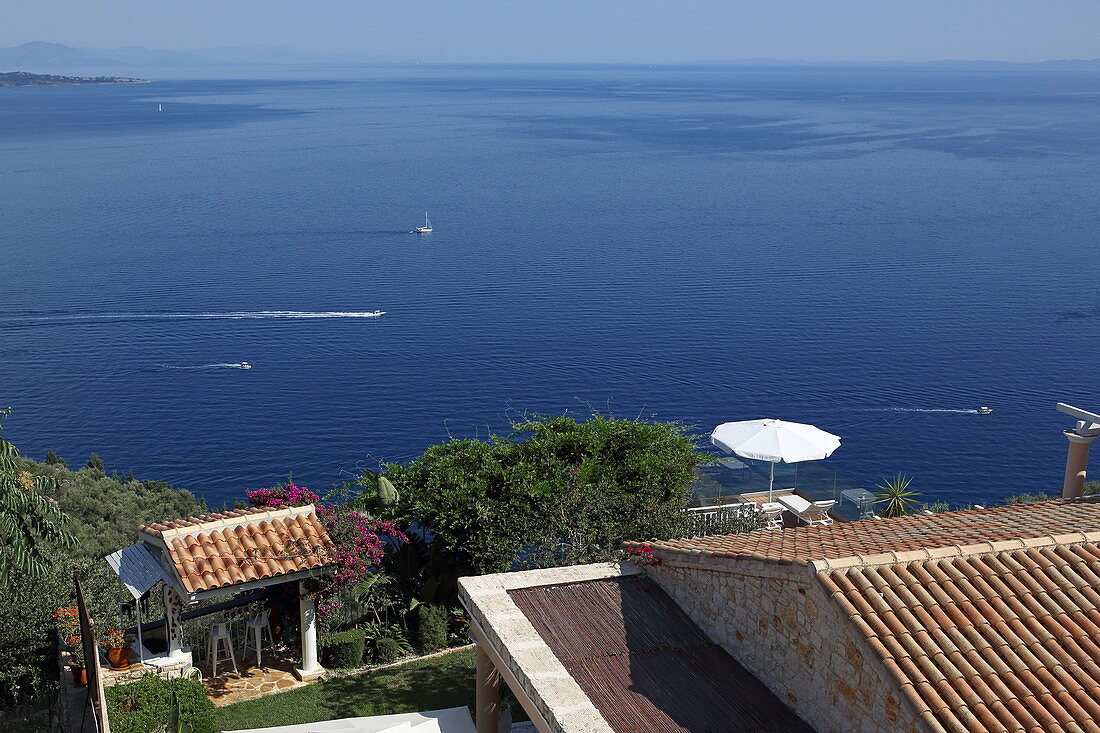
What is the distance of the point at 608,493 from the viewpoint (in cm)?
1576

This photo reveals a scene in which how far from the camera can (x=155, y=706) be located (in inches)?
405

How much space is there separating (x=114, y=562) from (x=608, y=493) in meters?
6.93

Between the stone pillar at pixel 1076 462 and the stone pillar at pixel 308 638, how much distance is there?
10076 millimetres

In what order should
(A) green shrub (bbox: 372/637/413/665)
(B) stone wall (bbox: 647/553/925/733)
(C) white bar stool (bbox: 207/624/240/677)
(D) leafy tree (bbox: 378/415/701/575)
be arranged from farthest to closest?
(D) leafy tree (bbox: 378/415/701/575)
(A) green shrub (bbox: 372/637/413/665)
(C) white bar stool (bbox: 207/624/240/677)
(B) stone wall (bbox: 647/553/925/733)

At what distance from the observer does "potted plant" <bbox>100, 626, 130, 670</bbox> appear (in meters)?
12.4

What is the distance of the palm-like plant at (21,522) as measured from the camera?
10.1 m

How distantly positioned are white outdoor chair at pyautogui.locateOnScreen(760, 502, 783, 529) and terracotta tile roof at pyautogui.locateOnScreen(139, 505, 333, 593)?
27.9 ft

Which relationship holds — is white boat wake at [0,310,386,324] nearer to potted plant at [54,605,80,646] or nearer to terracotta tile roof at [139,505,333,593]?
terracotta tile roof at [139,505,333,593]

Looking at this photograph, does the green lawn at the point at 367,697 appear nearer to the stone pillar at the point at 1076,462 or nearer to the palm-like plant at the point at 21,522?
the palm-like plant at the point at 21,522

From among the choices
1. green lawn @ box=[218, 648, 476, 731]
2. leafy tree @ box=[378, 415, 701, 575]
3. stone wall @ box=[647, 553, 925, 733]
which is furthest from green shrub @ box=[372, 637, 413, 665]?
stone wall @ box=[647, 553, 925, 733]

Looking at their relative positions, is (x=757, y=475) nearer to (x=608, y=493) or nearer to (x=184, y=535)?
(x=608, y=493)

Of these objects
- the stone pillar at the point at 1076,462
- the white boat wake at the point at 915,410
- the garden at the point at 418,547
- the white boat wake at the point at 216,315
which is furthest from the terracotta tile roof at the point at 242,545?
the white boat wake at the point at 216,315

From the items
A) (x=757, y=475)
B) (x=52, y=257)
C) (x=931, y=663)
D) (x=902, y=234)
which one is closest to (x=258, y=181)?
(x=52, y=257)

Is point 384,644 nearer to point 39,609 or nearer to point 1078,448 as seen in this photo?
point 39,609
